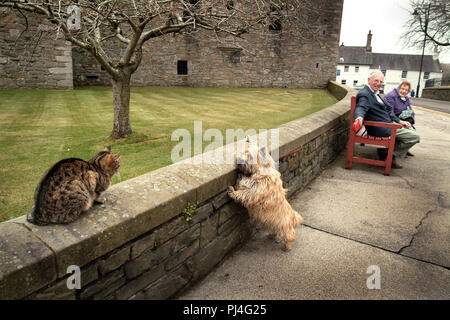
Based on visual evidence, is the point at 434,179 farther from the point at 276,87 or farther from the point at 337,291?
the point at 276,87

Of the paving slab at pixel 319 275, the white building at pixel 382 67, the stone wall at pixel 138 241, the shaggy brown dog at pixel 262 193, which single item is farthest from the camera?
the white building at pixel 382 67

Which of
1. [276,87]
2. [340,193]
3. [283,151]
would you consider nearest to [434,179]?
[340,193]

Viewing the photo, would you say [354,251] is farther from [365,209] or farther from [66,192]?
[66,192]

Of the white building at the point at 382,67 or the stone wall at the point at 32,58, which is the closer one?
the stone wall at the point at 32,58

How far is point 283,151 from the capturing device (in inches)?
165

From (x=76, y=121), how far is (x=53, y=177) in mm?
7432

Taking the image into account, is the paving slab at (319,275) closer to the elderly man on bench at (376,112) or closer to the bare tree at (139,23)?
the elderly man on bench at (376,112)

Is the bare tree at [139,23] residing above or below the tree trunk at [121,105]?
above

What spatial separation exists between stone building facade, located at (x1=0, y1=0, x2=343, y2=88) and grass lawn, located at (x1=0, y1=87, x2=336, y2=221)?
238cm

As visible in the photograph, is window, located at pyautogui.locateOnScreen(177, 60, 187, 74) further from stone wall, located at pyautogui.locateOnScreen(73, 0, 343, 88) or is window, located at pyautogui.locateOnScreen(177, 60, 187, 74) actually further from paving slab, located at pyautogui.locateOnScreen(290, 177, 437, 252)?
paving slab, located at pyautogui.locateOnScreen(290, 177, 437, 252)

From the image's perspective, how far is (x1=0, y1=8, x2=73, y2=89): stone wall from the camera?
560 inches

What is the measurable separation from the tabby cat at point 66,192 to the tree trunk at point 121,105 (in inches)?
189

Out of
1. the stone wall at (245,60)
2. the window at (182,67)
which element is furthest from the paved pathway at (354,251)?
the window at (182,67)

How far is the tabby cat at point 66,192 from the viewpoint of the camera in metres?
1.89
